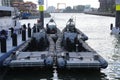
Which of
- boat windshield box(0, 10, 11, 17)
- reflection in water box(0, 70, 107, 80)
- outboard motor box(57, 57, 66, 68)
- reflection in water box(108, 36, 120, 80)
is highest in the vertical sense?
boat windshield box(0, 10, 11, 17)

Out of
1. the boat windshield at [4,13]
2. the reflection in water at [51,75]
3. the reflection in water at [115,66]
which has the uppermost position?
the boat windshield at [4,13]

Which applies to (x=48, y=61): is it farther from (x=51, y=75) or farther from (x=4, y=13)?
(x=4, y=13)

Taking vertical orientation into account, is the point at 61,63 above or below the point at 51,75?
above

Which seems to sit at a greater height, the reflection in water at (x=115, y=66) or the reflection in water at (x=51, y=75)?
the reflection in water at (x=51, y=75)

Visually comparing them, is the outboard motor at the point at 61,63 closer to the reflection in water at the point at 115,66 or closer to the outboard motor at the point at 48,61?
the outboard motor at the point at 48,61

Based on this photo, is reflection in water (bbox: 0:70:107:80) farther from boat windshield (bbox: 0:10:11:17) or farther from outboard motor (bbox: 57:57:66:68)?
boat windshield (bbox: 0:10:11:17)

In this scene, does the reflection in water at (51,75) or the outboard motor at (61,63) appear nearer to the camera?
the outboard motor at (61,63)

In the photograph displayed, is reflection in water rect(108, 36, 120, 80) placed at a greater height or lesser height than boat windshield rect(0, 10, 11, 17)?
lesser

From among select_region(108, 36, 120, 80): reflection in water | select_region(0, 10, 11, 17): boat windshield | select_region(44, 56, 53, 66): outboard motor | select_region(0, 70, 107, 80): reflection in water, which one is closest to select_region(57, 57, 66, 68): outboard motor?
select_region(44, 56, 53, 66): outboard motor

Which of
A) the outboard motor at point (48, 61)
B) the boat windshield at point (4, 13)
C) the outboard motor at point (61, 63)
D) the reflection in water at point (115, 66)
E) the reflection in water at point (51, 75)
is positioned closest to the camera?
the outboard motor at point (61, 63)

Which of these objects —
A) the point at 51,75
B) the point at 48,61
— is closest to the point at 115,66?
the point at 51,75

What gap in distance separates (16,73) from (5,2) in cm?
1615

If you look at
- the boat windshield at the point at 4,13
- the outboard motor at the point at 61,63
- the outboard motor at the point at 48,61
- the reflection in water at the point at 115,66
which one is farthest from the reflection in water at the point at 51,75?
the boat windshield at the point at 4,13

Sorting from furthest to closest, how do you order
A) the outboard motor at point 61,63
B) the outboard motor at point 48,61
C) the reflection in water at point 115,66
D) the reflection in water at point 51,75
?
the reflection in water at point 115,66, the reflection in water at point 51,75, the outboard motor at point 48,61, the outboard motor at point 61,63
